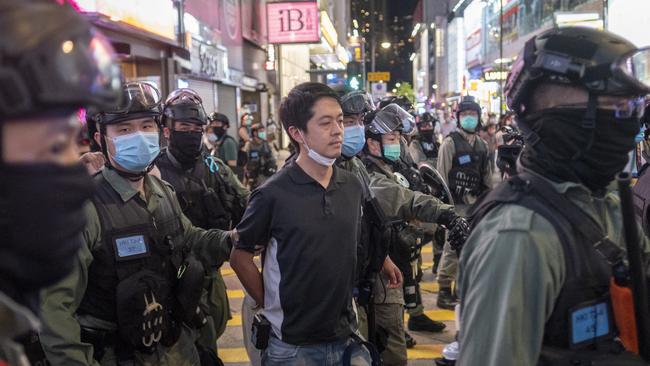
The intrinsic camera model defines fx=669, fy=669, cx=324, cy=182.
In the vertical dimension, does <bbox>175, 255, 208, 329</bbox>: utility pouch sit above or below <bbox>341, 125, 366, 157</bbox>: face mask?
below

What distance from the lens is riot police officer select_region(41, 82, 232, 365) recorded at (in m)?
2.90

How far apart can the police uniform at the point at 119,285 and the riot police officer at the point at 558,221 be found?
5.59 feet

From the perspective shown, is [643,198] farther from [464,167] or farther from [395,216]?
[464,167]

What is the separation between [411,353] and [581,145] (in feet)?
15.5

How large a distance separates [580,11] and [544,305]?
106 ft

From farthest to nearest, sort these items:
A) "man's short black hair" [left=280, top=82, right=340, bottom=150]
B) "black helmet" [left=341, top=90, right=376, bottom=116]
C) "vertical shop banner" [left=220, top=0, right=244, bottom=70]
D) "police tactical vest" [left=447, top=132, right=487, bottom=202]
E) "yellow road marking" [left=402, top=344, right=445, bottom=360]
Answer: "vertical shop banner" [left=220, top=0, right=244, bottom=70] → "police tactical vest" [left=447, top=132, right=487, bottom=202] → "yellow road marking" [left=402, top=344, right=445, bottom=360] → "black helmet" [left=341, top=90, right=376, bottom=116] → "man's short black hair" [left=280, top=82, right=340, bottom=150]

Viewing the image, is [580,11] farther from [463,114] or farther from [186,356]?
[186,356]

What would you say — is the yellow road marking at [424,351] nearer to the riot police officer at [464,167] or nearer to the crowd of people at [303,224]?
the crowd of people at [303,224]

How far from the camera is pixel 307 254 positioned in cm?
324

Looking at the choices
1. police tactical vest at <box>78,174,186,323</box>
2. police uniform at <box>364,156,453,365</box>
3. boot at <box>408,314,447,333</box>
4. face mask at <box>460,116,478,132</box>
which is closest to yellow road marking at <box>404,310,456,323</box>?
boot at <box>408,314,447,333</box>

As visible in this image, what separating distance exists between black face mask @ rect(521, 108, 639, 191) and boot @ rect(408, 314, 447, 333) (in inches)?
203

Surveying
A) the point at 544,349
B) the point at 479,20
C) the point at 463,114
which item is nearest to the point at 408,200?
the point at 544,349

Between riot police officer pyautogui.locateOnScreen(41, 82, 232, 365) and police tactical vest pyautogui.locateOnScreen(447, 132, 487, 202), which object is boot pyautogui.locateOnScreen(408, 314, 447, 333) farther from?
riot police officer pyautogui.locateOnScreen(41, 82, 232, 365)

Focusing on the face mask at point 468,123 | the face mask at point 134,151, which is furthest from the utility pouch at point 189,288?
the face mask at point 468,123
